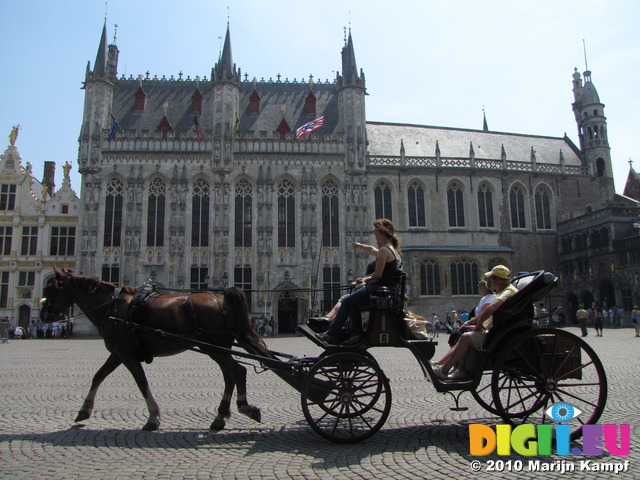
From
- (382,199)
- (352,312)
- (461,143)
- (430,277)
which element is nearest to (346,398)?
(352,312)

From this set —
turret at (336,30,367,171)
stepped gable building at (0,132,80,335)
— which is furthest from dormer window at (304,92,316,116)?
stepped gable building at (0,132,80,335)

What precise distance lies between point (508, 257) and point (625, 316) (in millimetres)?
8599

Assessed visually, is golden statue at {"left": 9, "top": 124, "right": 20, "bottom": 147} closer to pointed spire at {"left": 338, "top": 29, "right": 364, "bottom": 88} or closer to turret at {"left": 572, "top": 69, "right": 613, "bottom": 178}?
pointed spire at {"left": 338, "top": 29, "right": 364, "bottom": 88}

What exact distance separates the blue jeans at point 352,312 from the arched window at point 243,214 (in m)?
28.8

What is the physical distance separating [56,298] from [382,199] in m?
31.6

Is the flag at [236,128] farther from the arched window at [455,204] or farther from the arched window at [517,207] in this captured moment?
the arched window at [517,207]

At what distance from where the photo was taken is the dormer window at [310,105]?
3941 cm

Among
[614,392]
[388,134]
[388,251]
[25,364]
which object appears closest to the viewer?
[388,251]

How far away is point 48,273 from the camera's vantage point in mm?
33844

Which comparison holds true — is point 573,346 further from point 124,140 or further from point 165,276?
point 124,140

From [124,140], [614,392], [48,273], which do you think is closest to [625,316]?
[614,392]

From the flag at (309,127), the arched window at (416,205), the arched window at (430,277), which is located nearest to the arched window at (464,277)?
the arched window at (430,277)

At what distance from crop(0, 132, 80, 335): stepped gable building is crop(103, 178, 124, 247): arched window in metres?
3.11

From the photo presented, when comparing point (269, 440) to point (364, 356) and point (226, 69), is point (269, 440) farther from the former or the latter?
point (226, 69)
